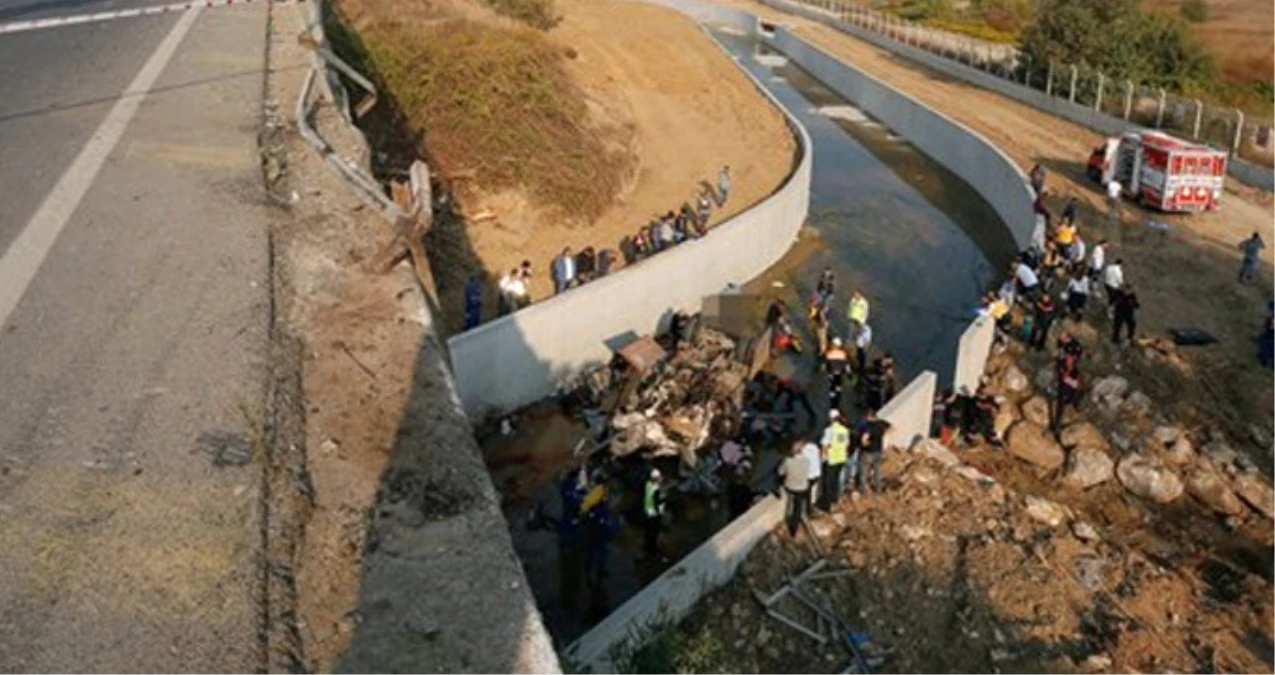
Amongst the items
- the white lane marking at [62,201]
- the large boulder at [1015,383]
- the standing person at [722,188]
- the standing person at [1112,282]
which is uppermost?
the white lane marking at [62,201]

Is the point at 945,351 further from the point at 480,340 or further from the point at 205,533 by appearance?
the point at 205,533

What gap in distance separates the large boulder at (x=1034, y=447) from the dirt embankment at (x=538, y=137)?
29.7ft

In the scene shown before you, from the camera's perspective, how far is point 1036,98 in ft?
135

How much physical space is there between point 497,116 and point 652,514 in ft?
48.3

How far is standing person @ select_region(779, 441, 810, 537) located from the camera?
44.0 feet

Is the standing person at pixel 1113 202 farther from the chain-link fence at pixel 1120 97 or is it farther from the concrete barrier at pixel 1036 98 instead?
the chain-link fence at pixel 1120 97

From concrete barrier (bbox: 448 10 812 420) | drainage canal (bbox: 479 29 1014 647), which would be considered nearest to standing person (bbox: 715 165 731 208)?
concrete barrier (bbox: 448 10 812 420)

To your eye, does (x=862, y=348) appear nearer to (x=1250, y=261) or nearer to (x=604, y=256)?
(x=604, y=256)

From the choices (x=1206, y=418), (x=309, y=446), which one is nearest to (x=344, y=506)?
(x=309, y=446)

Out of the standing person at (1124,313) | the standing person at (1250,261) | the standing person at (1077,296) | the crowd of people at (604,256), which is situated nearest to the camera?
the standing person at (1124,313)

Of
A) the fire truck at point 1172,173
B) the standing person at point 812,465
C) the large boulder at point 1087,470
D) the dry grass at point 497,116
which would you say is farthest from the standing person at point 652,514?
the fire truck at point 1172,173

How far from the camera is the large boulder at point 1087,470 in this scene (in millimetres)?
16812

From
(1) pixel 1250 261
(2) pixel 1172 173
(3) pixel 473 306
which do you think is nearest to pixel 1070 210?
(2) pixel 1172 173

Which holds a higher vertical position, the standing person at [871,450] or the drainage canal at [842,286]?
the standing person at [871,450]
